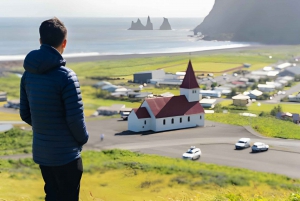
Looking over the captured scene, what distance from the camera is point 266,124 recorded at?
20812 mm

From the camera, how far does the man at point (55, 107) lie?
2096mm

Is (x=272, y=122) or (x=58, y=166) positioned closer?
(x=58, y=166)

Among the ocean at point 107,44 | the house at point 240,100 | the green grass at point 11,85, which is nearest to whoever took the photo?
the green grass at point 11,85

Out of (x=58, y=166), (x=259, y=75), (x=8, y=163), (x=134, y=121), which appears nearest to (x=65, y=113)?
(x=58, y=166)

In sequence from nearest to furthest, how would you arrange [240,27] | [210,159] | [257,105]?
[210,159] → [257,105] → [240,27]

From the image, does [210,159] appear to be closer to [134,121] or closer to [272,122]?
[134,121]

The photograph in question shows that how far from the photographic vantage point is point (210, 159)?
48.1 feet

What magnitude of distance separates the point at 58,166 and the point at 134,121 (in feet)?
58.1

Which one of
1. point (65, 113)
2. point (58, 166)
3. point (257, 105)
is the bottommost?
point (257, 105)

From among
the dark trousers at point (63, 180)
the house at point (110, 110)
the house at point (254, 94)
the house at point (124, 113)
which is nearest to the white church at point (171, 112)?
the house at point (124, 113)

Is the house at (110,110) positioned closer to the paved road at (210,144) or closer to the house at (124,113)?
the house at (124,113)

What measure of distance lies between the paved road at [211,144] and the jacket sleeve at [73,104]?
37.9 feet

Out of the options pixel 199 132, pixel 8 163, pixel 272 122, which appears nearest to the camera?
pixel 8 163

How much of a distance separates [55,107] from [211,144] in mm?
15275
